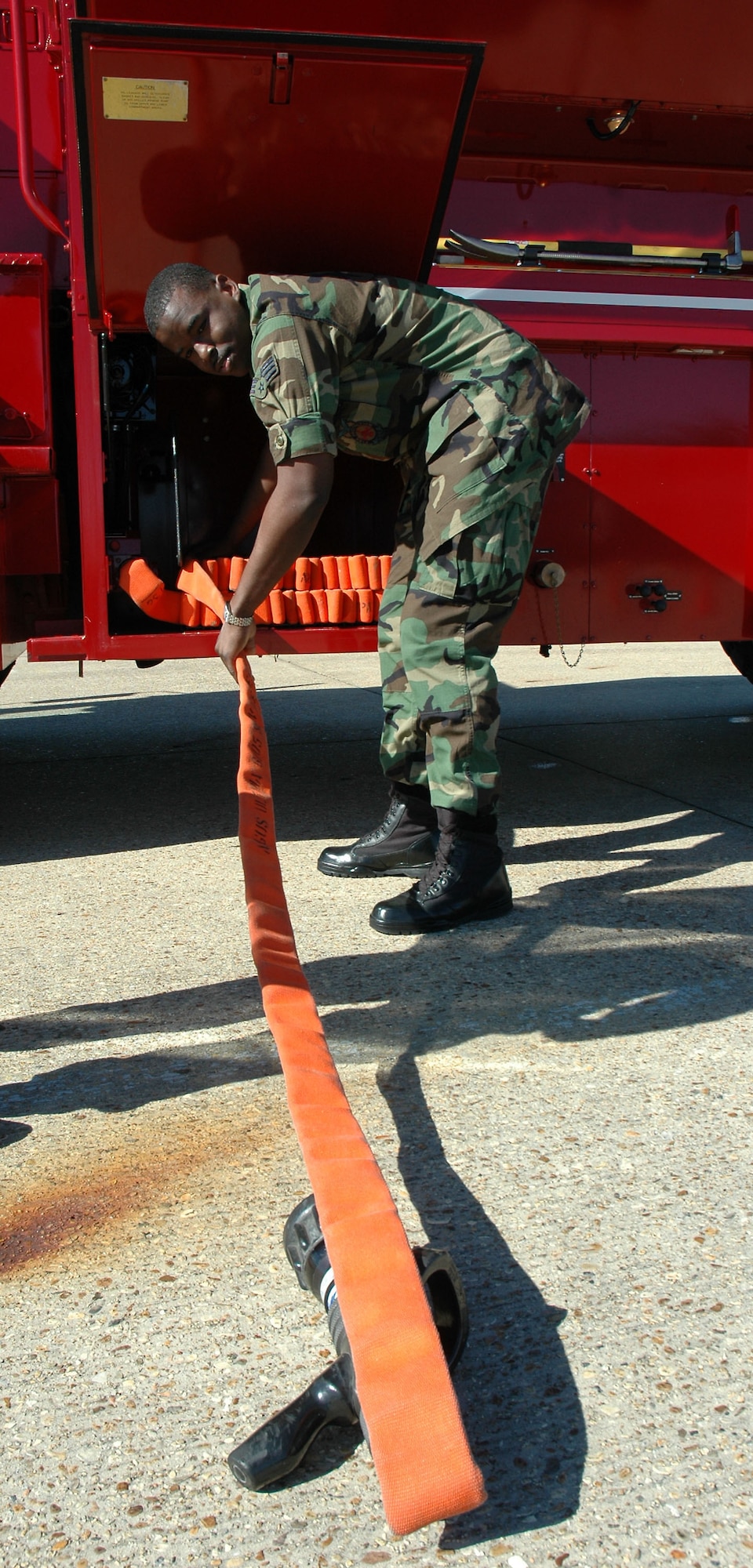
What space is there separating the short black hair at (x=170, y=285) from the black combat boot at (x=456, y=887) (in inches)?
50.3

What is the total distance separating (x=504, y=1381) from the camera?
4.68 ft

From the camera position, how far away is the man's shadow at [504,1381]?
4.12ft

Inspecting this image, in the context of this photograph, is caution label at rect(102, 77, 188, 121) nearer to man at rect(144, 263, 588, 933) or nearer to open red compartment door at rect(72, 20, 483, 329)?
open red compartment door at rect(72, 20, 483, 329)

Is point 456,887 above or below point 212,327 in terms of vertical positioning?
below

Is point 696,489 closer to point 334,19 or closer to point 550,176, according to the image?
point 550,176

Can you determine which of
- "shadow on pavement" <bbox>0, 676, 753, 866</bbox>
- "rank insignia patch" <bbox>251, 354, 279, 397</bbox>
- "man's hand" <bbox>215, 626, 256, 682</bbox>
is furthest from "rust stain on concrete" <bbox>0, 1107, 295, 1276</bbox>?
"shadow on pavement" <bbox>0, 676, 753, 866</bbox>

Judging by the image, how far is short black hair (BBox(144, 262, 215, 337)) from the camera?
275 centimetres

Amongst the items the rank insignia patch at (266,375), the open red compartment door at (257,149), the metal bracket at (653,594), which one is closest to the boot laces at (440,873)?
the rank insignia patch at (266,375)

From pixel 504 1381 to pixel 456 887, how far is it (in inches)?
62.8

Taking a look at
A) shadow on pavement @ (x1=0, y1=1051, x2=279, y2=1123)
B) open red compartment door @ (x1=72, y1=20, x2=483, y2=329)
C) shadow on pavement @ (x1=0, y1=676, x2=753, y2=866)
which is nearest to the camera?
shadow on pavement @ (x1=0, y1=1051, x2=279, y2=1123)

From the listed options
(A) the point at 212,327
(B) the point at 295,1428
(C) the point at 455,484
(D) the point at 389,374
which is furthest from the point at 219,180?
(B) the point at 295,1428

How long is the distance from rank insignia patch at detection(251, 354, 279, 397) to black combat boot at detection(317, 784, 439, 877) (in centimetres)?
110

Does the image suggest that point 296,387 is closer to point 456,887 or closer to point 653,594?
point 456,887

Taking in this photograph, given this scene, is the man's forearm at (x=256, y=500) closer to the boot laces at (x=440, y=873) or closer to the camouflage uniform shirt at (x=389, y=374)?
the camouflage uniform shirt at (x=389, y=374)
